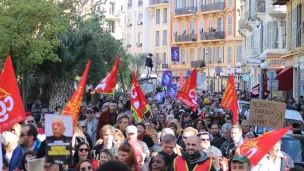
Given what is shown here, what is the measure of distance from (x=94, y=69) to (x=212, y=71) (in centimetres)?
4495

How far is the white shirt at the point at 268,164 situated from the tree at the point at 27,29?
18255 millimetres

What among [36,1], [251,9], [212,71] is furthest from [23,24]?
[212,71]

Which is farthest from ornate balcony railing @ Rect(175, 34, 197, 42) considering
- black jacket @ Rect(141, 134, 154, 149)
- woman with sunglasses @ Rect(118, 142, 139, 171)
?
woman with sunglasses @ Rect(118, 142, 139, 171)

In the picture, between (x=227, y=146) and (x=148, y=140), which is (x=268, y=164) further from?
(x=148, y=140)

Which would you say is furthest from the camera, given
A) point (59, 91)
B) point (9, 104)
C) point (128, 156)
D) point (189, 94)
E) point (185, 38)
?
point (185, 38)

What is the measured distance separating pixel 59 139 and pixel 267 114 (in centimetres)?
500

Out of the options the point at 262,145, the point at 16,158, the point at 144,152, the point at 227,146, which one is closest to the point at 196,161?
the point at 262,145

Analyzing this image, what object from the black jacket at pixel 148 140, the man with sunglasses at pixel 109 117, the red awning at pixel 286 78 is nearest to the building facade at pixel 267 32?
the red awning at pixel 286 78

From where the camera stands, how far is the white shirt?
1166cm

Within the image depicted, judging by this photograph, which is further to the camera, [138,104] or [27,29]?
[27,29]

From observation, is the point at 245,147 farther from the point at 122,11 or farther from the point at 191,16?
the point at 122,11

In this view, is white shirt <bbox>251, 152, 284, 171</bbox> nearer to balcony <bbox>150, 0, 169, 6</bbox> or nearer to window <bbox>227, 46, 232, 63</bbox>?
window <bbox>227, 46, 232, 63</bbox>

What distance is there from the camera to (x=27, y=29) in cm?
3000

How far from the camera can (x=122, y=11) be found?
10119 cm
